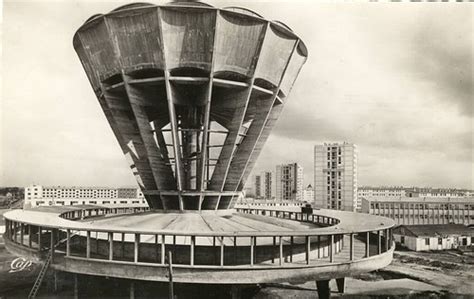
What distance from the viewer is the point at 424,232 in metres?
58.6

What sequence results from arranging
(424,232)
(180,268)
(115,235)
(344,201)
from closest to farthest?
(180,268) < (115,235) < (424,232) < (344,201)

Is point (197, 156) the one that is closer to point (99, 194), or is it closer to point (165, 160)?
point (165, 160)

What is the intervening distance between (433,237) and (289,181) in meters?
83.9

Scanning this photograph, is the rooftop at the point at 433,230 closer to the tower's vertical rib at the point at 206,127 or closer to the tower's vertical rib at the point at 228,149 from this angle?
the tower's vertical rib at the point at 228,149

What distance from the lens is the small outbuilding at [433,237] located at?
5666 cm

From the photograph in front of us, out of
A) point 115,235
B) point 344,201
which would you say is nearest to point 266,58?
Result: point 115,235

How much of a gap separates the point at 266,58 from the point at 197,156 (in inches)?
313

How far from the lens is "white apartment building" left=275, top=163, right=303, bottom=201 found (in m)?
138

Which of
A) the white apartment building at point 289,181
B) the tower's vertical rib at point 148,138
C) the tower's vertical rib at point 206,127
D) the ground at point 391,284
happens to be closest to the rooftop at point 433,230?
the ground at point 391,284

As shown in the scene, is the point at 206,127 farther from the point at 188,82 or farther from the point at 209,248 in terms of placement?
the point at 209,248

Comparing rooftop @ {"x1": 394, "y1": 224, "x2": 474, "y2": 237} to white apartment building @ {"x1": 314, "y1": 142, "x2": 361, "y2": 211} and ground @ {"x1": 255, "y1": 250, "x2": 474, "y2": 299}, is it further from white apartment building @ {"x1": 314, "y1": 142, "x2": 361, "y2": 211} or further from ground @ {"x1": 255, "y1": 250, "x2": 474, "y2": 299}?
white apartment building @ {"x1": 314, "y1": 142, "x2": 361, "y2": 211}

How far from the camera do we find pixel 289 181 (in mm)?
140875

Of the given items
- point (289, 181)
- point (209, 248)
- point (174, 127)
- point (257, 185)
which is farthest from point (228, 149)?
point (257, 185)

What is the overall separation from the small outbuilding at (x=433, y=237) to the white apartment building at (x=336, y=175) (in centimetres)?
2452
